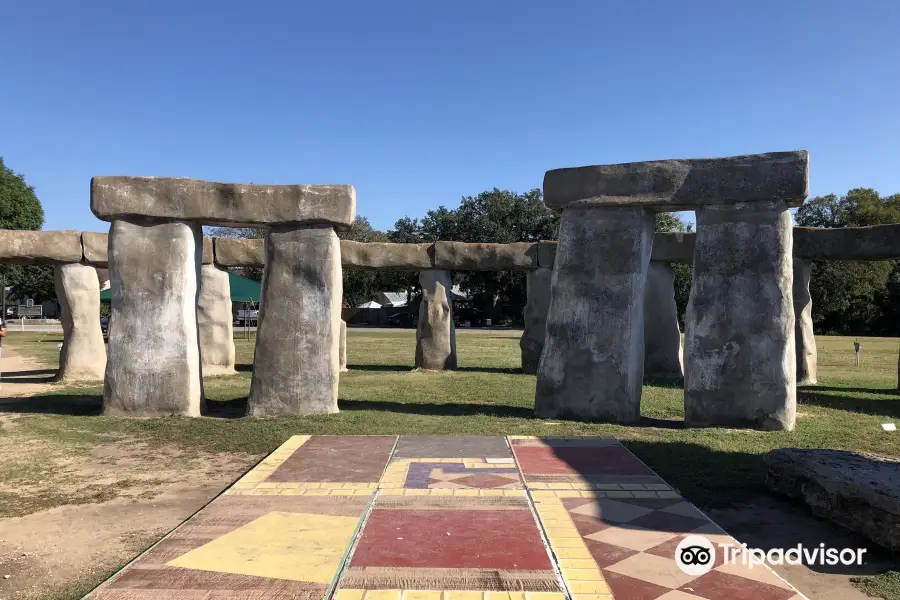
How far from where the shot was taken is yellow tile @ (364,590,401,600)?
3497 mm

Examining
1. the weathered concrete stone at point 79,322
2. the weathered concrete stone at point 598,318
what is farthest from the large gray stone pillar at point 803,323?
the weathered concrete stone at point 79,322

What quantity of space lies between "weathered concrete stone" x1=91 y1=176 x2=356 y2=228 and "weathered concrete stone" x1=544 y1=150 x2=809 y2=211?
2.98 m

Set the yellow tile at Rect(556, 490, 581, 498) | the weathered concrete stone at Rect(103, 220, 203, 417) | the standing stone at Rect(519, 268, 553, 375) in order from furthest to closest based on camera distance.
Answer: the standing stone at Rect(519, 268, 553, 375) → the weathered concrete stone at Rect(103, 220, 203, 417) → the yellow tile at Rect(556, 490, 581, 498)

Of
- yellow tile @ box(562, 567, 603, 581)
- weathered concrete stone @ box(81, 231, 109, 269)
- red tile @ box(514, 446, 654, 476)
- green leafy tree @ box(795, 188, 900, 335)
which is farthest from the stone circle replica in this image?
green leafy tree @ box(795, 188, 900, 335)

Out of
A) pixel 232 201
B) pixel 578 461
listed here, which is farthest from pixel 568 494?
pixel 232 201

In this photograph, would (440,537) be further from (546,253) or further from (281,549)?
(546,253)

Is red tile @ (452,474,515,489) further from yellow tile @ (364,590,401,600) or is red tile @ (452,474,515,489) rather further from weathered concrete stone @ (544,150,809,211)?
weathered concrete stone @ (544,150,809,211)

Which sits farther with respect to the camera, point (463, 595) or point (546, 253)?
point (546, 253)

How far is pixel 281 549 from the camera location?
13.8 feet

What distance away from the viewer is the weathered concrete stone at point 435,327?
15719mm

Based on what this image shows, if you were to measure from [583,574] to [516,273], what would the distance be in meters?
35.8

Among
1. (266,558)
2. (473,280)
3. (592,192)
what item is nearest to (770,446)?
(592,192)

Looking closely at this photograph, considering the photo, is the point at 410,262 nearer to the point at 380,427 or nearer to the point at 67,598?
the point at 380,427

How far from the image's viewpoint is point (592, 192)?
8.94m
